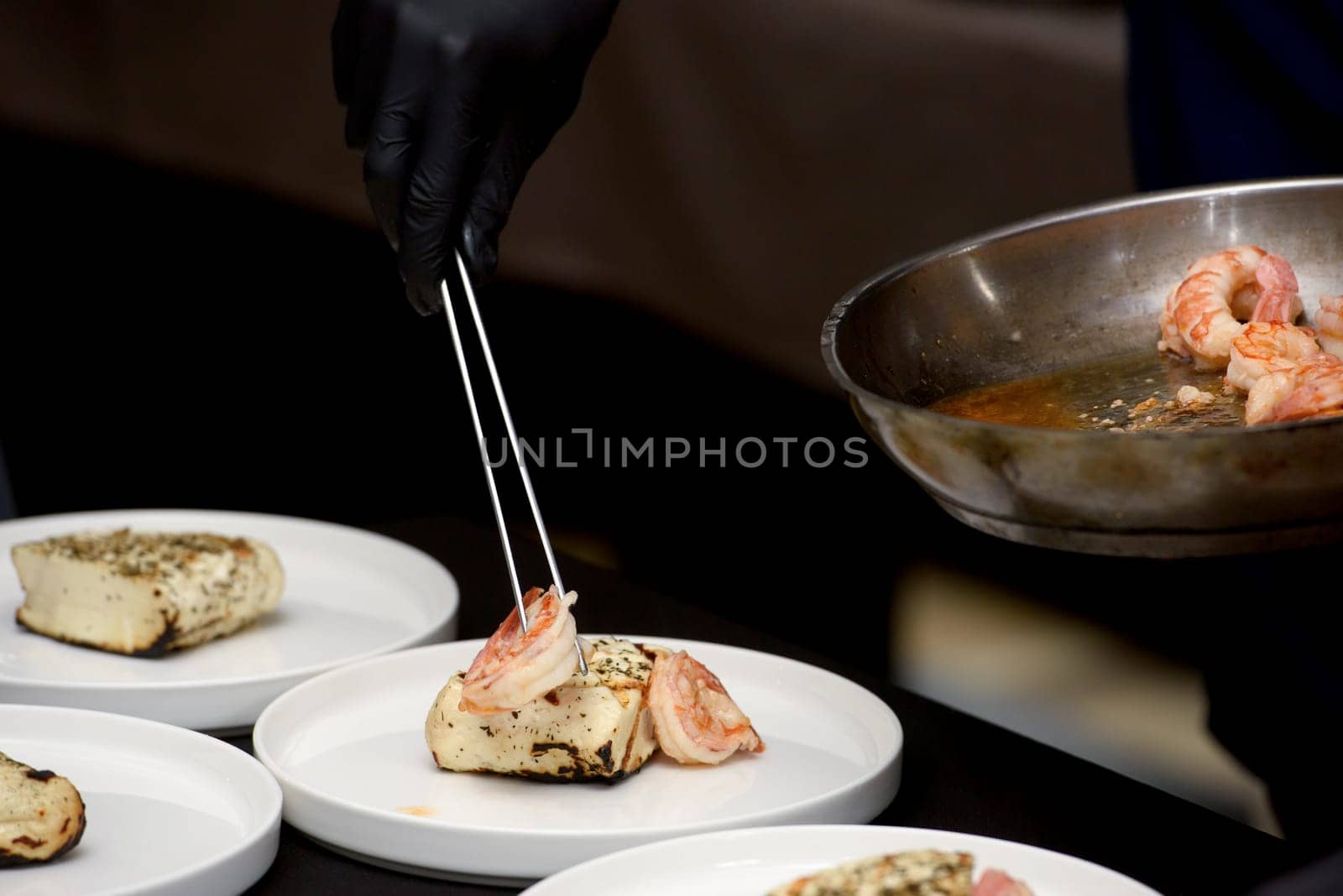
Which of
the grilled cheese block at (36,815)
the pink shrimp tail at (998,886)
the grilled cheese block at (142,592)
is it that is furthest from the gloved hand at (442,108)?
A: the pink shrimp tail at (998,886)

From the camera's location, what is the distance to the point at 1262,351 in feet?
3.64

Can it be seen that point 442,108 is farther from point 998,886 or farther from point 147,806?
point 998,886

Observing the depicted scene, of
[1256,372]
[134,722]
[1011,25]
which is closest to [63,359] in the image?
[1011,25]

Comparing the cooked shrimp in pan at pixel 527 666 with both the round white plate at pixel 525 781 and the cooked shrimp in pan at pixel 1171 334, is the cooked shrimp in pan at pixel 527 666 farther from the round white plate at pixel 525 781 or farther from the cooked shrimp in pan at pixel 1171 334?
the cooked shrimp in pan at pixel 1171 334

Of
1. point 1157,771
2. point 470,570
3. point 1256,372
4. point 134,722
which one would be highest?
point 1256,372

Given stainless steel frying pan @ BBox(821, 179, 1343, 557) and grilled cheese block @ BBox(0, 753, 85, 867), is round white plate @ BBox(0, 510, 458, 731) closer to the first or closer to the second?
grilled cheese block @ BBox(0, 753, 85, 867)

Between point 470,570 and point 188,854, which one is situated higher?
point 188,854

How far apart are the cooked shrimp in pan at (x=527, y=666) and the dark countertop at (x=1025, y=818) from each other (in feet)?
0.48

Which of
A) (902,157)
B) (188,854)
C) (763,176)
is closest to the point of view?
(188,854)

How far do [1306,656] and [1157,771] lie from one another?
5.43 ft

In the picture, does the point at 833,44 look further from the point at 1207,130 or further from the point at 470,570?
the point at 470,570

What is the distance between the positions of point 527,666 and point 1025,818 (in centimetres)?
38

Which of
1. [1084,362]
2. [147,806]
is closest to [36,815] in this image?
[147,806]

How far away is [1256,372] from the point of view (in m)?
1.10
